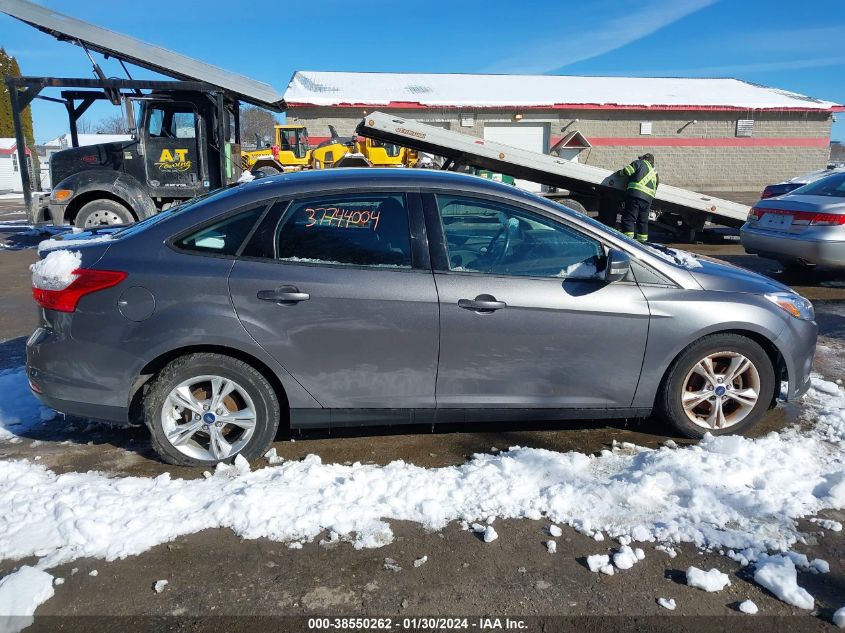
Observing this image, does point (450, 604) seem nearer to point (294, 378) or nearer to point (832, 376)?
point (294, 378)

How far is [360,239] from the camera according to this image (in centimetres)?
355

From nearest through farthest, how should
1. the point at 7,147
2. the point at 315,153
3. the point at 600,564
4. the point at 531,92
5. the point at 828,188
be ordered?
1. the point at 600,564
2. the point at 828,188
3. the point at 315,153
4. the point at 531,92
5. the point at 7,147

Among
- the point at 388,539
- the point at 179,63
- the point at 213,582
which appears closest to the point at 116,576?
the point at 213,582

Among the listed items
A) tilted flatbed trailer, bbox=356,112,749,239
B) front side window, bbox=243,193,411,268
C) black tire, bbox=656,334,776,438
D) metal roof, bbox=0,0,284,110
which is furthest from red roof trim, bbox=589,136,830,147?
front side window, bbox=243,193,411,268

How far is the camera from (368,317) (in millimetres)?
3432

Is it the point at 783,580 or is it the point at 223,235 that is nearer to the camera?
the point at 783,580

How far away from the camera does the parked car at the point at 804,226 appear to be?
744 centimetres

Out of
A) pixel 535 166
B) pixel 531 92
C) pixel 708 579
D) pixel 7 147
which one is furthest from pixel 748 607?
pixel 7 147

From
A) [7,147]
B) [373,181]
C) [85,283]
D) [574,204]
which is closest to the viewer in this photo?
[85,283]

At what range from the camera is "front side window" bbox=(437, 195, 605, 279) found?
3.60m

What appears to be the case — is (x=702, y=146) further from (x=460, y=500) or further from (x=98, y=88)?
(x=460, y=500)

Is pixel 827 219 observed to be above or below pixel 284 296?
above

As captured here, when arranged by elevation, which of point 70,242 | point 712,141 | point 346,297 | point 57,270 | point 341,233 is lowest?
point 346,297

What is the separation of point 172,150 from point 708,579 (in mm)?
10232
